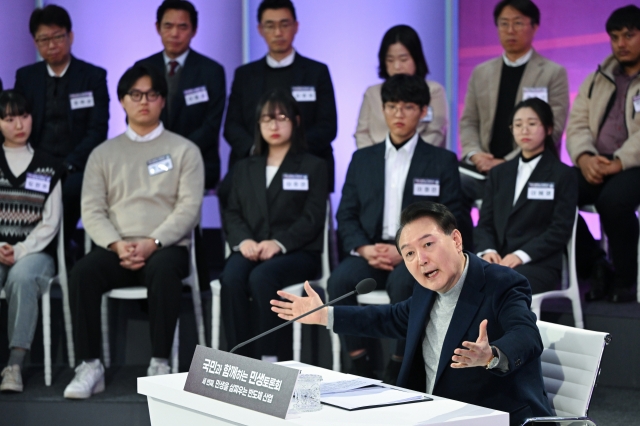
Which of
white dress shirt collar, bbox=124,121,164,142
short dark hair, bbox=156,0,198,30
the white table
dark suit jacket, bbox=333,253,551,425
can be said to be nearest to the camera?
the white table

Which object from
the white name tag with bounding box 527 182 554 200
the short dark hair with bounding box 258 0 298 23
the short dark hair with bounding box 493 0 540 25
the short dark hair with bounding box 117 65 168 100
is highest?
the short dark hair with bounding box 258 0 298 23

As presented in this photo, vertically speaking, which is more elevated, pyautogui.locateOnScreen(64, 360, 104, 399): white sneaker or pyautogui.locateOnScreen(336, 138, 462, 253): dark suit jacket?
pyautogui.locateOnScreen(336, 138, 462, 253): dark suit jacket

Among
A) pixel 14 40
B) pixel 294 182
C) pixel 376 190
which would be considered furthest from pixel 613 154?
pixel 14 40

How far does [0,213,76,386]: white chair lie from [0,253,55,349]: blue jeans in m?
0.05

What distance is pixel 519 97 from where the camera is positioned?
5.00 meters

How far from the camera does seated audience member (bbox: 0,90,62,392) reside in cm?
429

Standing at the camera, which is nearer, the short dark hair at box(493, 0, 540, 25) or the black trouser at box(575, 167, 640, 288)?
the black trouser at box(575, 167, 640, 288)

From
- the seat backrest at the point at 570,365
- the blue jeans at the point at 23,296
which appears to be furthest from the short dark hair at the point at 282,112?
the seat backrest at the point at 570,365

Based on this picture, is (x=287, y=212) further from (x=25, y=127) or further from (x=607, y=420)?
(x=607, y=420)

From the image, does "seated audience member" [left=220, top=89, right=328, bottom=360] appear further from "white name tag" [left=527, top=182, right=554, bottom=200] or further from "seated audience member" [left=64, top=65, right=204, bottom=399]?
"white name tag" [left=527, top=182, right=554, bottom=200]

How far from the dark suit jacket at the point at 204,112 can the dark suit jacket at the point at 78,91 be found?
33 centimetres

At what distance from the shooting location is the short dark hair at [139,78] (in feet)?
15.2

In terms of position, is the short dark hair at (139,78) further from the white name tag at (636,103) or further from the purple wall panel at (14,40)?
the white name tag at (636,103)

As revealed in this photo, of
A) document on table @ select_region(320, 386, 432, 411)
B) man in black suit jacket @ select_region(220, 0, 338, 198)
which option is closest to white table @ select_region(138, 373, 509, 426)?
document on table @ select_region(320, 386, 432, 411)
